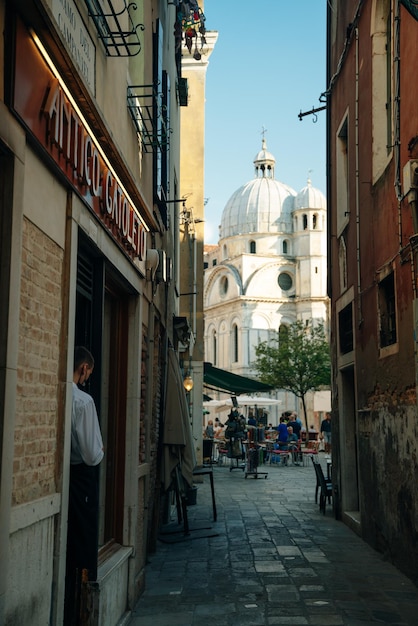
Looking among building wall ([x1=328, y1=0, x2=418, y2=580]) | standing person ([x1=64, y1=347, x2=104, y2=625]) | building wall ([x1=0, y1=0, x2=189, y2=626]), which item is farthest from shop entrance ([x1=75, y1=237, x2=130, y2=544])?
building wall ([x1=328, y1=0, x2=418, y2=580])

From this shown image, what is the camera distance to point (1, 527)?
129 inches

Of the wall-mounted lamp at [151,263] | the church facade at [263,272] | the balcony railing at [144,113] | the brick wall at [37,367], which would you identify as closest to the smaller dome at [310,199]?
the church facade at [263,272]

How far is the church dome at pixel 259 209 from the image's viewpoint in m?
72.4

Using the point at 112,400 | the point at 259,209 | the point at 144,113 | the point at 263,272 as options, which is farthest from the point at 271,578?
the point at 259,209

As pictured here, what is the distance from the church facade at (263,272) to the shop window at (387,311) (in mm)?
53978

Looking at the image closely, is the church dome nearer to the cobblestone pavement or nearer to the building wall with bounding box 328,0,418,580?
the building wall with bounding box 328,0,418,580

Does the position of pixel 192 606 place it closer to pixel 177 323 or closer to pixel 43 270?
pixel 43 270

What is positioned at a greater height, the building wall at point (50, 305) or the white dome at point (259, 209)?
the white dome at point (259, 209)

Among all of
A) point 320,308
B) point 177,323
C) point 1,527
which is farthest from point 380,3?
point 320,308

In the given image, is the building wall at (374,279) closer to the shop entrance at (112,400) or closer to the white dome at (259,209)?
the shop entrance at (112,400)

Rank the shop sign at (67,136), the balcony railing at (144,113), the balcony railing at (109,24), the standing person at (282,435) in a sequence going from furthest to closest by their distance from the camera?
the standing person at (282,435)
the balcony railing at (144,113)
the balcony railing at (109,24)
the shop sign at (67,136)

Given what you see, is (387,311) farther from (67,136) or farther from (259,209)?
(259,209)

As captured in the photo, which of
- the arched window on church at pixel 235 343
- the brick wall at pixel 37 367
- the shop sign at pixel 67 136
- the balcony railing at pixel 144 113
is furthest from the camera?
the arched window on church at pixel 235 343

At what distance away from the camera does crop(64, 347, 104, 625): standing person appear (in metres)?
4.91
